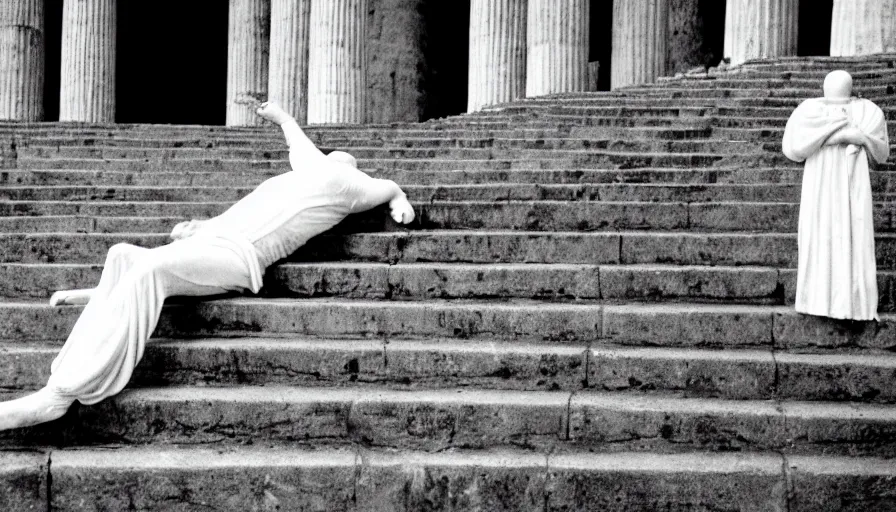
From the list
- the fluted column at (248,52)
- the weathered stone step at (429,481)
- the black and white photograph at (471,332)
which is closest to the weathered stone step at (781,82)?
the black and white photograph at (471,332)

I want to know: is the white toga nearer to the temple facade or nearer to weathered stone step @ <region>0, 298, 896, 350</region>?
weathered stone step @ <region>0, 298, 896, 350</region>

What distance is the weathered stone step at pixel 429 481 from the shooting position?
463cm

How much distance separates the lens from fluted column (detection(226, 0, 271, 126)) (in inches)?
723

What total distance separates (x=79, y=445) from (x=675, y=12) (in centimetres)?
1680

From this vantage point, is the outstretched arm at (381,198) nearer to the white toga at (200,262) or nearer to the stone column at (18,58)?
the white toga at (200,262)

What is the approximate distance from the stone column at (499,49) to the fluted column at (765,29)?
11.0ft

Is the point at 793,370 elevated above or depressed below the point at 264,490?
above

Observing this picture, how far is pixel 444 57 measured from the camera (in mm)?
22625

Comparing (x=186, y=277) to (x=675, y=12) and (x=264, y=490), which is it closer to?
(x=264, y=490)

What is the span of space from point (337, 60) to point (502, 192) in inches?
343

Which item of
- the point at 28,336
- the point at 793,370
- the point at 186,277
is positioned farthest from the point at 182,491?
the point at 793,370

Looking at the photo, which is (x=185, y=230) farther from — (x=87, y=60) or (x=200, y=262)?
(x=87, y=60)

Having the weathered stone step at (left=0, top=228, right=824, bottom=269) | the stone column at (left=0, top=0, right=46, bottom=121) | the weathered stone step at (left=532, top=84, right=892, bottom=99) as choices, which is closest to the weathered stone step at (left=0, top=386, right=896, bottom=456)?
the weathered stone step at (left=0, top=228, right=824, bottom=269)

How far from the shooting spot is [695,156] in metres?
8.36
